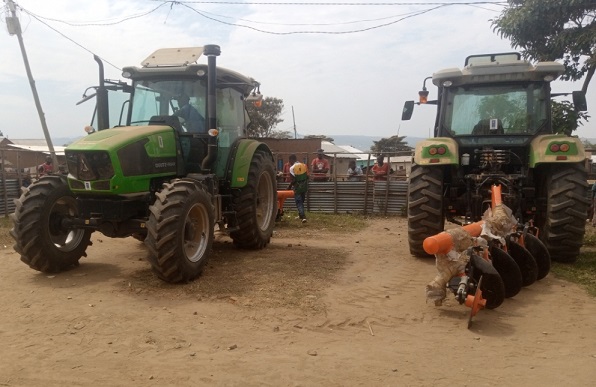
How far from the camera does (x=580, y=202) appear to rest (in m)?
6.30

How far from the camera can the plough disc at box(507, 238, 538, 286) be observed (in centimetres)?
521

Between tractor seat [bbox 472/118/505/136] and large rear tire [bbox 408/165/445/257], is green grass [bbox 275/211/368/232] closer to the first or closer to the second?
large rear tire [bbox 408/165/445/257]

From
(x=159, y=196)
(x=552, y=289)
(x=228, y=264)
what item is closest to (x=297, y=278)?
(x=228, y=264)

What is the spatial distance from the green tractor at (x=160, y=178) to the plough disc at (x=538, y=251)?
3.45m

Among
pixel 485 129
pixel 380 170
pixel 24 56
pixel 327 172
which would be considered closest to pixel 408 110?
pixel 485 129

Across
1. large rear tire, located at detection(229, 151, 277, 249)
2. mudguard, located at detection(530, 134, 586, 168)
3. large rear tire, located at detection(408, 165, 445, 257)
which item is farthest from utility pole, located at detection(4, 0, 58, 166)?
mudguard, located at detection(530, 134, 586, 168)

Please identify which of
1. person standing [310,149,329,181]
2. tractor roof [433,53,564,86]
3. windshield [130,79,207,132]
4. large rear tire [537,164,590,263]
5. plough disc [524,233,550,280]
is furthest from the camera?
person standing [310,149,329,181]

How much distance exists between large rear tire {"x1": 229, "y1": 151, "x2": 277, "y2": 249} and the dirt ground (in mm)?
884

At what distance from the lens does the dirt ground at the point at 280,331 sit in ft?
11.2

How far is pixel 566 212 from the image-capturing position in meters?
6.31

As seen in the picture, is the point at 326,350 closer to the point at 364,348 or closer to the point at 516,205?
the point at 364,348

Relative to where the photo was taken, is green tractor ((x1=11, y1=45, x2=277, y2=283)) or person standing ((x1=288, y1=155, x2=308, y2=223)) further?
person standing ((x1=288, y1=155, x2=308, y2=223))

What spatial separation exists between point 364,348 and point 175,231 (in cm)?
231

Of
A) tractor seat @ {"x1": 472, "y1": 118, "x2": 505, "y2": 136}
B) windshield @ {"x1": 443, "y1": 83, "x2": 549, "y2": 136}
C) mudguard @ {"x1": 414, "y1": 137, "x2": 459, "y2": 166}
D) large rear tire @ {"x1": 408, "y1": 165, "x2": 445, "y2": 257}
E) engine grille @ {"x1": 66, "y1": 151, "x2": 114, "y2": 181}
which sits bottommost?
large rear tire @ {"x1": 408, "y1": 165, "x2": 445, "y2": 257}
